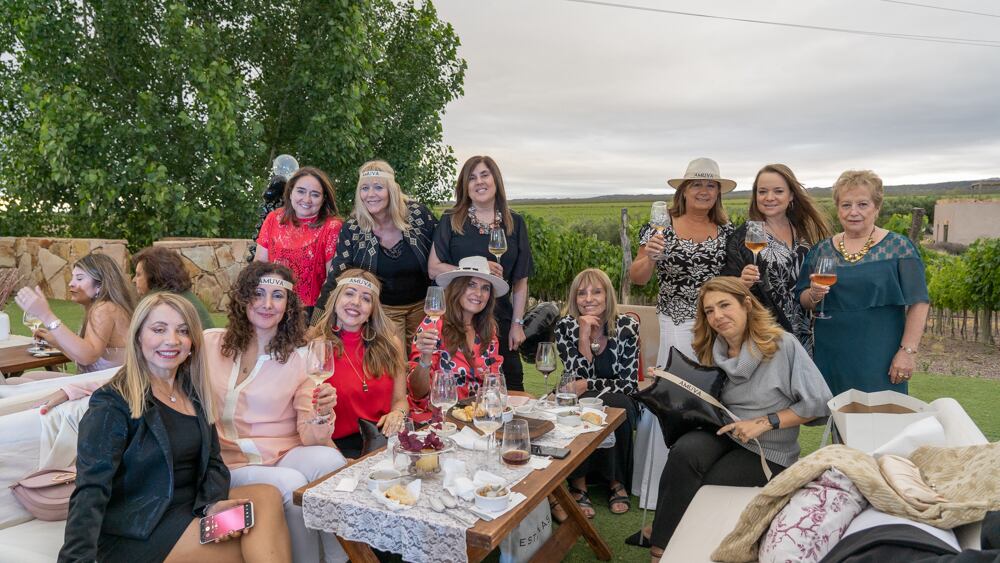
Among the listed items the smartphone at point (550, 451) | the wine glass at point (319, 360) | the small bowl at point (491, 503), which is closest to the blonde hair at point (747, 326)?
the smartphone at point (550, 451)

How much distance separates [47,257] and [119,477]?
1089 cm

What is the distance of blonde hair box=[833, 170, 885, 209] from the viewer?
3.46 m

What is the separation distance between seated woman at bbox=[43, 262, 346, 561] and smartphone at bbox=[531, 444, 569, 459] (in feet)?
2.91

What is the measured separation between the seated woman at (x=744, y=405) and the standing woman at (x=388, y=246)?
1.84 metres

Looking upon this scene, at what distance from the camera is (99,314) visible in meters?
3.73

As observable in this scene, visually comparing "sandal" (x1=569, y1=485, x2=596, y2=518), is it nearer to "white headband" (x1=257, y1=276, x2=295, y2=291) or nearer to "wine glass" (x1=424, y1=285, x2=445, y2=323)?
Result: "wine glass" (x1=424, y1=285, x2=445, y2=323)

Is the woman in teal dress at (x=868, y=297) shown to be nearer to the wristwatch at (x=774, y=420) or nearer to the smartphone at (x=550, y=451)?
the wristwatch at (x=774, y=420)

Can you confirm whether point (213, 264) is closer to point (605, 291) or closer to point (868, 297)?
point (605, 291)

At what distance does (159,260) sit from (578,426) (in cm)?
271

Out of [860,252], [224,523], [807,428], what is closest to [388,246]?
[224,523]

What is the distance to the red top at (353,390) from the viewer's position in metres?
3.34

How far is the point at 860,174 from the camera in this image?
11.4ft

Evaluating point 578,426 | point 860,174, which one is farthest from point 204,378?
point 860,174

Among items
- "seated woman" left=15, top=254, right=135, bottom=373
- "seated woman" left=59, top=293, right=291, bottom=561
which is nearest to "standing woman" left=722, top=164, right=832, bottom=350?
"seated woman" left=59, top=293, right=291, bottom=561
